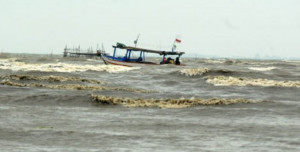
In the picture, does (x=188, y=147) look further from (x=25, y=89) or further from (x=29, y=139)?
(x=25, y=89)

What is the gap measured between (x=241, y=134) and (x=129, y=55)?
4476 cm

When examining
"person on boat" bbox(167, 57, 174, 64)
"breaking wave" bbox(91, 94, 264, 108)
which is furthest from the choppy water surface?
"person on boat" bbox(167, 57, 174, 64)

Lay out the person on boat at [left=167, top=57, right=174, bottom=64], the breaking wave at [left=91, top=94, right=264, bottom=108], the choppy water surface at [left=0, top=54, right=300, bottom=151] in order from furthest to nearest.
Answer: the person on boat at [left=167, top=57, right=174, bottom=64], the breaking wave at [left=91, top=94, right=264, bottom=108], the choppy water surface at [left=0, top=54, right=300, bottom=151]

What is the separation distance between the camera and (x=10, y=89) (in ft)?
82.8

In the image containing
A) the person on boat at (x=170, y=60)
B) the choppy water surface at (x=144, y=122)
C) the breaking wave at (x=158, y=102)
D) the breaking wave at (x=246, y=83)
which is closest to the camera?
the choppy water surface at (x=144, y=122)

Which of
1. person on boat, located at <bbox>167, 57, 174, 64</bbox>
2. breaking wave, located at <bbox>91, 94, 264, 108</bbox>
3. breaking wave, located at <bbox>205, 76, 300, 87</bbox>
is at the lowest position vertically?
breaking wave, located at <bbox>91, 94, 264, 108</bbox>

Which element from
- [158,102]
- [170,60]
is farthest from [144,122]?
[170,60]

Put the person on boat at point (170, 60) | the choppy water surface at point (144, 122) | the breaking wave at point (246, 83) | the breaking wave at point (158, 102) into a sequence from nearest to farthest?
the choppy water surface at point (144, 122) < the breaking wave at point (158, 102) < the breaking wave at point (246, 83) < the person on boat at point (170, 60)

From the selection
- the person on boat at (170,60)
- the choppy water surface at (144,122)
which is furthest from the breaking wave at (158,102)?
the person on boat at (170,60)

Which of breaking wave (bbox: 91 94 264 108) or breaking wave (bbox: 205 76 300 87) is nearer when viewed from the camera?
breaking wave (bbox: 91 94 264 108)

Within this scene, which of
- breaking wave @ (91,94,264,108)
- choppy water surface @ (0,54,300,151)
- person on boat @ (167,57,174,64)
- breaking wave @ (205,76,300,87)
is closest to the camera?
choppy water surface @ (0,54,300,151)

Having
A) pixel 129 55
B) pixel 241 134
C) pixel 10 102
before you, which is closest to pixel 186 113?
pixel 241 134

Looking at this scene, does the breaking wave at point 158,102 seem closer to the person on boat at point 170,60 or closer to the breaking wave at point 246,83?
the breaking wave at point 246,83

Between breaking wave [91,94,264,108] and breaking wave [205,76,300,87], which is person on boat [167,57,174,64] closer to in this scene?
breaking wave [205,76,300,87]
